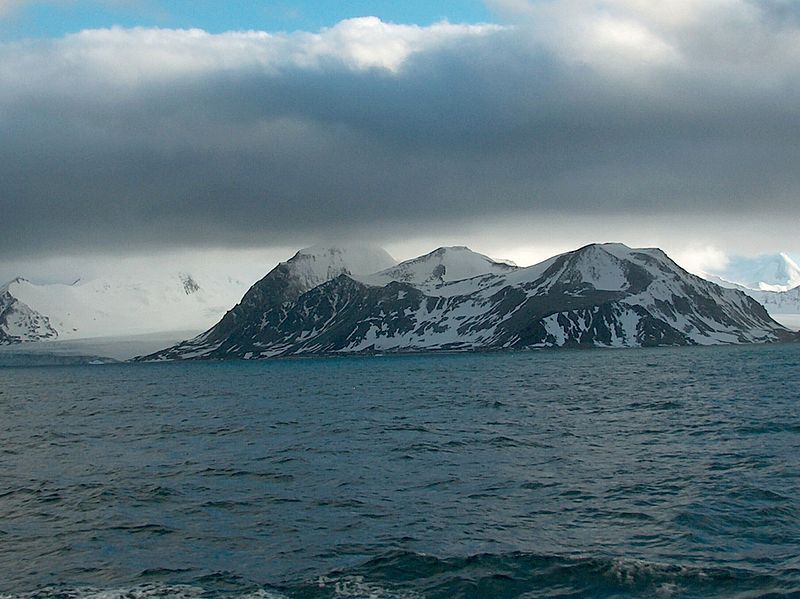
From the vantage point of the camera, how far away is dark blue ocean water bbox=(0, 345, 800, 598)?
30531 mm

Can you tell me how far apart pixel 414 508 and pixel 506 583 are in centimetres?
1196

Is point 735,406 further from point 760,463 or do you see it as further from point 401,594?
point 401,594

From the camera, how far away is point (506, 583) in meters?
29.8

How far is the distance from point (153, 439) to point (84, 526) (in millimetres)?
33602

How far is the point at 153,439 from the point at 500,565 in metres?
48.3

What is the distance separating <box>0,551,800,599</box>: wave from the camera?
28531 mm

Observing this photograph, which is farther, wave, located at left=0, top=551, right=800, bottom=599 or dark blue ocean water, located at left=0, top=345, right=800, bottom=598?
dark blue ocean water, located at left=0, top=345, right=800, bottom=598

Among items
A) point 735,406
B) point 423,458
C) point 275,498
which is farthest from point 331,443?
point 735,406

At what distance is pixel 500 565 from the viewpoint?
31656 mm

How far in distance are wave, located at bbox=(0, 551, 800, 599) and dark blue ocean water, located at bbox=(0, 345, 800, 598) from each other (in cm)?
10

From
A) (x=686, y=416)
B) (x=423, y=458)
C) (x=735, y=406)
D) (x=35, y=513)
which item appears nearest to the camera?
(x=35, y=513)

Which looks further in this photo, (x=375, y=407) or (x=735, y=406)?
(x=375, y=407)

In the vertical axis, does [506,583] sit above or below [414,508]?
below

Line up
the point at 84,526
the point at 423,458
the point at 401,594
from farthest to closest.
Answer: the point at 423,458, the point at 84,526, the point at 401,594
